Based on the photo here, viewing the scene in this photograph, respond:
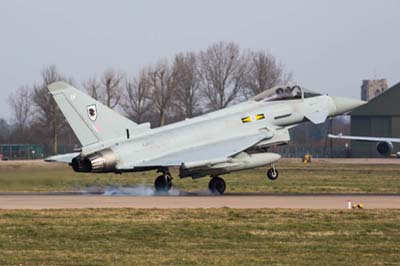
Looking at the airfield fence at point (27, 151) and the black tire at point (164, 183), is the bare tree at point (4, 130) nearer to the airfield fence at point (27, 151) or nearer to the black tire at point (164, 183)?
the airfield fence at point (27, 151)

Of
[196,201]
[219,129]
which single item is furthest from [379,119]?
[196,201]

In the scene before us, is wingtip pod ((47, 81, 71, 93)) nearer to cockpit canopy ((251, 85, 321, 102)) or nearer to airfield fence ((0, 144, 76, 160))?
cockpit canopy ((251, 85, 321, 102))

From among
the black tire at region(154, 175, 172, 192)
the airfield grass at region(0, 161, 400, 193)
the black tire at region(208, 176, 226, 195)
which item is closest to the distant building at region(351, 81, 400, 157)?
the airfield grass at region(0, 161, 400, 193)

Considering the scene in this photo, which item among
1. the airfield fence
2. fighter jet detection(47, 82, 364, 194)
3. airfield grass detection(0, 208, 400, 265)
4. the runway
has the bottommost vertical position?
airfield grass detection(0, 208, 400, 265)

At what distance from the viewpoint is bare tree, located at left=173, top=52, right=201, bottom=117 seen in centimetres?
11231

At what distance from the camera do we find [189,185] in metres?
40.8

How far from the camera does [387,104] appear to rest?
323ft

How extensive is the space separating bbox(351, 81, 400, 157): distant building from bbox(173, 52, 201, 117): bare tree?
21669mm

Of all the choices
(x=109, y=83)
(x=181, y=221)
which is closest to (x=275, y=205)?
(x=181, y=221)

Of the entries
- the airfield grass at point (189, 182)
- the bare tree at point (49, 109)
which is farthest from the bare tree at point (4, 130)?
the airfield grass at point (189, 182)

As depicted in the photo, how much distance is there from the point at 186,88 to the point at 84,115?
Answer: 81.2 metres

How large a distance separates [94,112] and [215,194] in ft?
18.4

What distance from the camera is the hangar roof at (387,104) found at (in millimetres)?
97787

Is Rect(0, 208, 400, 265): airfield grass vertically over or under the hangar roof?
under
